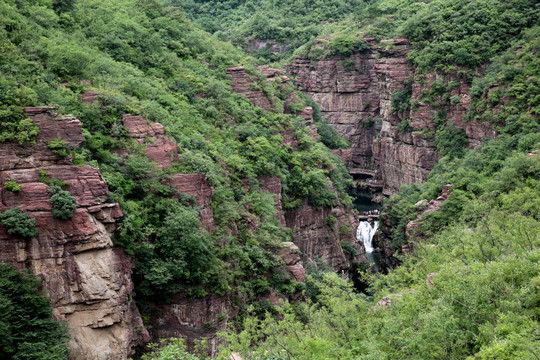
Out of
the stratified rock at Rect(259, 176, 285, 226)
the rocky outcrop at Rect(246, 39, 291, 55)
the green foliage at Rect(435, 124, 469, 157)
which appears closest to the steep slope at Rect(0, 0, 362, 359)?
the stratified rock at Rect(259, 176, 285, 226)

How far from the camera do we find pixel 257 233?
36.8 metres

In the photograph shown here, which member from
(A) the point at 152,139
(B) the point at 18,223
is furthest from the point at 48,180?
(A) the point at 152,139

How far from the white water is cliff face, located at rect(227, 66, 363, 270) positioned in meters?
11.3

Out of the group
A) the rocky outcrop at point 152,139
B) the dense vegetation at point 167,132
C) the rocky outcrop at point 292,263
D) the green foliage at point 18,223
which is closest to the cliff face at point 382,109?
the dense vegetation at point 167,132

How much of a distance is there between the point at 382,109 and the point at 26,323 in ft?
223

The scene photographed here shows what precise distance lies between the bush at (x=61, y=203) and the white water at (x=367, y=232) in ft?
152

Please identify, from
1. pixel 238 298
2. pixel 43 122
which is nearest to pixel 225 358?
pixel 238 298

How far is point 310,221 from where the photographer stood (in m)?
48.7

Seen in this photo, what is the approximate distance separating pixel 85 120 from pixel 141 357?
13.4 meters

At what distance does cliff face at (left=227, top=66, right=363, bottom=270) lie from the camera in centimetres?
4734

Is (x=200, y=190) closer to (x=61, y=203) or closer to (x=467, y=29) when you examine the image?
(x=61, y=203)

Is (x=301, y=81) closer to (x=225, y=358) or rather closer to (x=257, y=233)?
(x=257, y=233)

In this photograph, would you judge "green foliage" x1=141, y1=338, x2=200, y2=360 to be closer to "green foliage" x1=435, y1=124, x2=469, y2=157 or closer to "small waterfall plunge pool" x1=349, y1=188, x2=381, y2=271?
"small waterfall plunge pool" x1=349, y1=188, x2=381, y2=271

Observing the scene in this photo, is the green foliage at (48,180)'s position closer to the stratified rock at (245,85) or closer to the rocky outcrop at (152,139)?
the rocky outcrop at (152,139)
